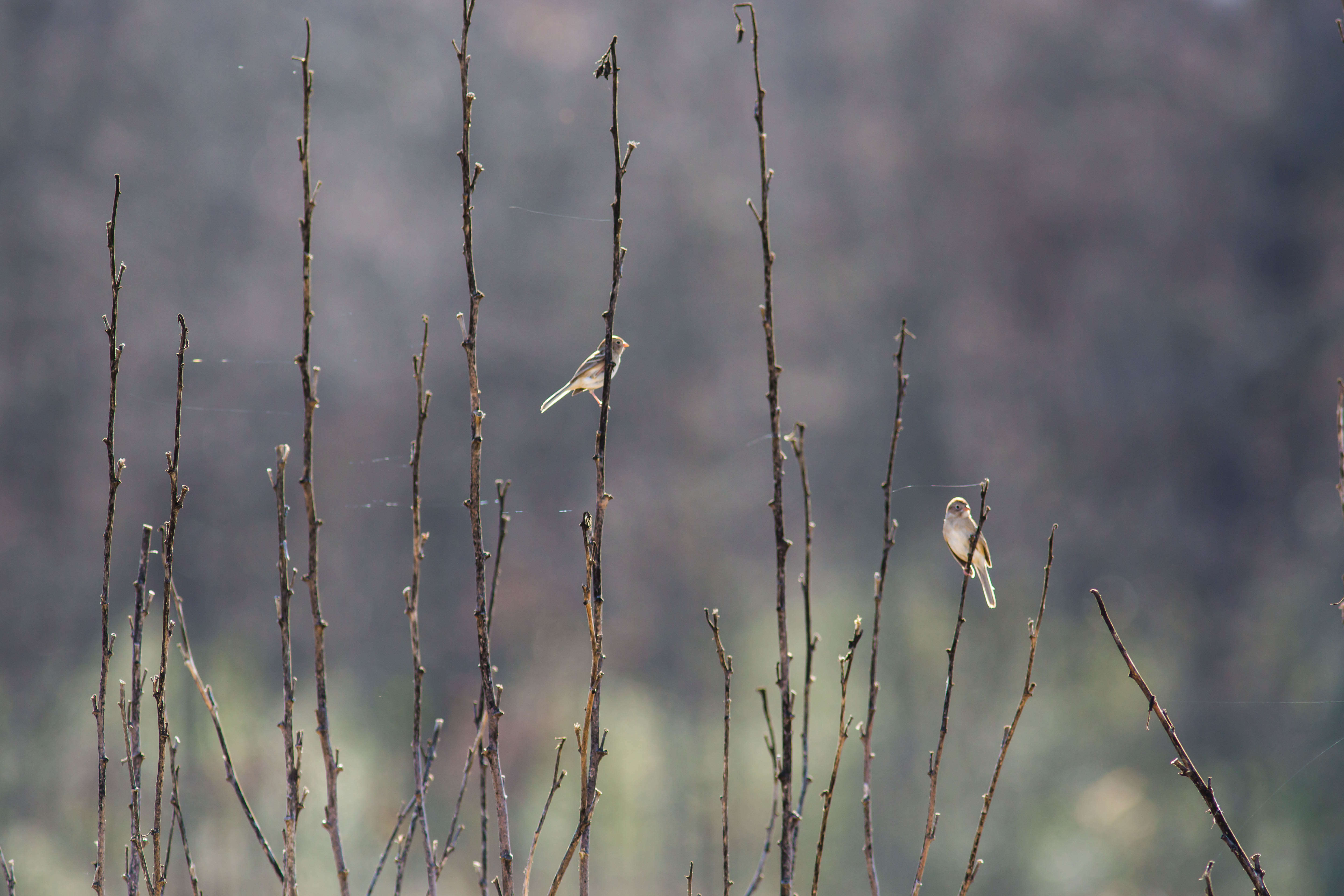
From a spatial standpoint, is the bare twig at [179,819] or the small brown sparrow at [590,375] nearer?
the bare twig at [179,819]

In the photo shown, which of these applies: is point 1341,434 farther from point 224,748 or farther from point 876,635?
point 224,748

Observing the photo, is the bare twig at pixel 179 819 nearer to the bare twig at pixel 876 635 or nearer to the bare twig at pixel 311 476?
the bare twig at pixel 311 476

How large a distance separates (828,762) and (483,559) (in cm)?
356

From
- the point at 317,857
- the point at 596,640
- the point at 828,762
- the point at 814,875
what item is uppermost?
the point at 828,762

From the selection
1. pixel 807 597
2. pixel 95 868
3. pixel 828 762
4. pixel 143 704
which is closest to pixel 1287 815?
pixel 828 762

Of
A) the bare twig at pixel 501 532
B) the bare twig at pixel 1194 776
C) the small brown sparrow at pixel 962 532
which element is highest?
the small brown sparrow at pixel 962 532

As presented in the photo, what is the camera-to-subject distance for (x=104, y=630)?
27.1 inches

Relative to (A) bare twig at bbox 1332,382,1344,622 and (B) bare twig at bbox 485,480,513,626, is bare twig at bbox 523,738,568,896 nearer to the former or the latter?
(B) bare twig at bbox 485,480,513,626

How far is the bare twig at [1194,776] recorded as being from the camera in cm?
64

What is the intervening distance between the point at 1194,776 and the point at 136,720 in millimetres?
819

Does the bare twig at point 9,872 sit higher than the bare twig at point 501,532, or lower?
lower

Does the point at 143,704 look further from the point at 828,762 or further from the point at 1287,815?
the point at 1287,815

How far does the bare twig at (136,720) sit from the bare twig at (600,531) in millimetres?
333

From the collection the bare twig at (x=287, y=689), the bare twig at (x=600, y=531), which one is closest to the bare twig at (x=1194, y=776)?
the bare twig at (x=600, y=531)
